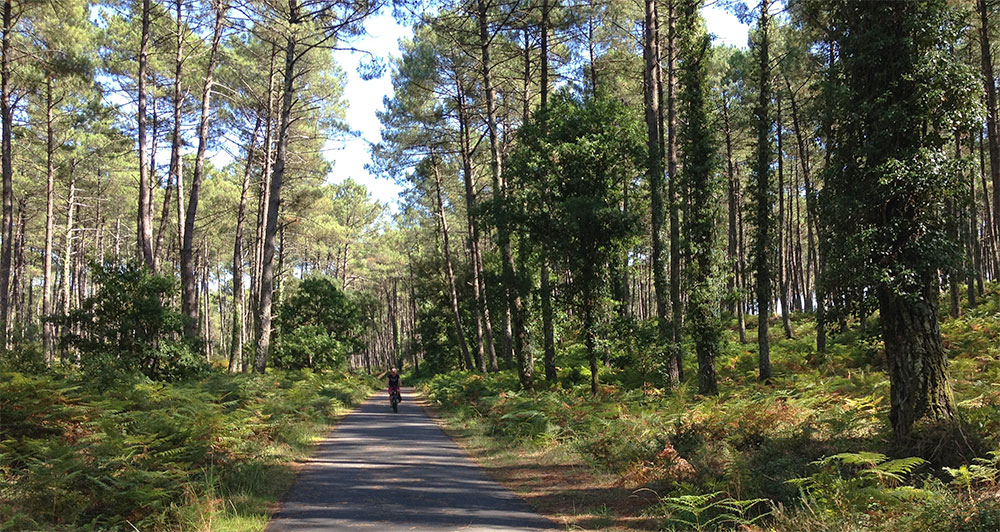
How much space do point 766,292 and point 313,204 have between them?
80.9 feet

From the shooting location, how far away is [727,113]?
31.7 m

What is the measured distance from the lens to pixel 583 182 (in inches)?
633

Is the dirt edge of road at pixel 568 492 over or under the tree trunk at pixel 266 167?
under

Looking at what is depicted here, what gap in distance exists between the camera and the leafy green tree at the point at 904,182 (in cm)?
812

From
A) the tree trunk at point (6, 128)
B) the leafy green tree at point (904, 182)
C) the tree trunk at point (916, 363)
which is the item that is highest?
the tree trunk at point (6, 128)

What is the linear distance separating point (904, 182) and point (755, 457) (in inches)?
168

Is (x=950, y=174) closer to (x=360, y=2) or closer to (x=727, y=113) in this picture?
(x=360, y=2)

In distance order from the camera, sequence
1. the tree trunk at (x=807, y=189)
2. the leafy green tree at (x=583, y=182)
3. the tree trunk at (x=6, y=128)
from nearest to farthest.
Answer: the tree trunk at (x=807, y=189)
the leafy green tree at (x=583, y=182)
the tree trunk at (x=6, y=128)

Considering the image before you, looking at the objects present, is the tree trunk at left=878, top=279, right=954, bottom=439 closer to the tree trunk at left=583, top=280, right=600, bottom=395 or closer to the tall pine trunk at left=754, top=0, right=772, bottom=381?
the tree trunk at left=583, top=280, right=600, bottom=395

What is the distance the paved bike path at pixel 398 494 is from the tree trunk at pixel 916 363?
5.09m

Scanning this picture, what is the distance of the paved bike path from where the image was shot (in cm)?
663

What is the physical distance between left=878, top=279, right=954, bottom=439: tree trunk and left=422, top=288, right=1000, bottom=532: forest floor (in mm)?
304

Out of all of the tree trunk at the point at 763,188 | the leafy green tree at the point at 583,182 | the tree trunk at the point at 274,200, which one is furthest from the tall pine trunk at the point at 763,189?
the tree trunk at the point at 274,200

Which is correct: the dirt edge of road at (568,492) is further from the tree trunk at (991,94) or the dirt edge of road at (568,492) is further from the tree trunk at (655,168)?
the tree trunk at (991,94)
